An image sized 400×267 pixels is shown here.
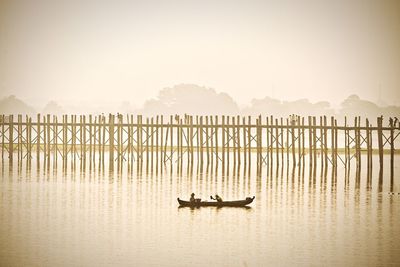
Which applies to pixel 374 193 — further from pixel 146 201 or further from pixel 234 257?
pixel 234 257

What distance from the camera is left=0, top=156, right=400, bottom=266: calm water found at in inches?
606

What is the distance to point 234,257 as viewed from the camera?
15.4 metres

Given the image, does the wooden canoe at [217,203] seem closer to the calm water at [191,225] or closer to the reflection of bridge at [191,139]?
the calm water at [191,225]

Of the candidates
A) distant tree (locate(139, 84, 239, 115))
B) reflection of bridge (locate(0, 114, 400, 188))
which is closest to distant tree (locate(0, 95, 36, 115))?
distant tree (locate(139, 84, 239, 115))

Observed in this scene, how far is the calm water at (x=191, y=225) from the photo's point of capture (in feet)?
50.5

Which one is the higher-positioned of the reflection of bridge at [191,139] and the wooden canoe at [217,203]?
the reflection of bridge at [191,139]

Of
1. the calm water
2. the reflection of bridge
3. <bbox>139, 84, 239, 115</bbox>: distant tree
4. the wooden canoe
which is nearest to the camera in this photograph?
the calm water

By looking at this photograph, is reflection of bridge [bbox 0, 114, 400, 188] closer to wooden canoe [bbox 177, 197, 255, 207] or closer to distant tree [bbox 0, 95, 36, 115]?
wooden canoe [bbox 177, 197, 255, 207]

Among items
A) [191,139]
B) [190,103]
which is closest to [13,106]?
[190,103]

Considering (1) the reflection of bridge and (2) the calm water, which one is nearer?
(2) the calm water

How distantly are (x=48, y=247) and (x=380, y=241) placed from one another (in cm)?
823

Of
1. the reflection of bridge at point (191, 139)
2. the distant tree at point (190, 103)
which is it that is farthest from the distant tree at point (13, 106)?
the reflection of bridge at point (191, 139)

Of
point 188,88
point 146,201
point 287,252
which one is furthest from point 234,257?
point 188,88

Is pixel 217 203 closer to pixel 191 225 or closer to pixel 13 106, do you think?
pixel 191 225
